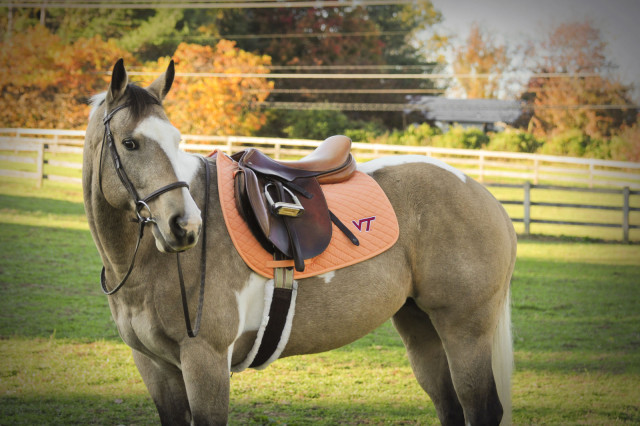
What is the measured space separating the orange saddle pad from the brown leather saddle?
0.12 ft

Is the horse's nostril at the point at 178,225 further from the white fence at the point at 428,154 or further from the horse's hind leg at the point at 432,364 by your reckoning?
the white fence at the point at 428,154

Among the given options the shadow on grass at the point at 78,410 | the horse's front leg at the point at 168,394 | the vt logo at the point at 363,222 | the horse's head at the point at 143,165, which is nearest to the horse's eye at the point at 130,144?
the horse's head at the point at 143,165

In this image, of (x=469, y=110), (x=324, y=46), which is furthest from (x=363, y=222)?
(x=469, y=110)

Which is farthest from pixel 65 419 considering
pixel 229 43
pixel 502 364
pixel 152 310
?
pixel 229 43

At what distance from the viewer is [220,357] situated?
2344 mm

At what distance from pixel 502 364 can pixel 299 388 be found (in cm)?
221

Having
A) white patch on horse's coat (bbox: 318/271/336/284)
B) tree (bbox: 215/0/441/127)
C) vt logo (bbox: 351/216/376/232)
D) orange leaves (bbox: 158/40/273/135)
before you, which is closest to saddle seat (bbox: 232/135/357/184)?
vt logo (bbox: 351/216/376/232)

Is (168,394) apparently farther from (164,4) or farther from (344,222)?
(164,4)

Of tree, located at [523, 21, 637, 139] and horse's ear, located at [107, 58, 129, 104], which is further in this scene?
tree, located at [523, 21, 637, 139]

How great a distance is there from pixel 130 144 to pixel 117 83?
0.24 m

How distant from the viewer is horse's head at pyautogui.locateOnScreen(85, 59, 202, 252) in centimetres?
206

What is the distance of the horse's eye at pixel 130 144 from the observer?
215 centimetres

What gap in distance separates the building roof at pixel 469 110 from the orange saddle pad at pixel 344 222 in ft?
107

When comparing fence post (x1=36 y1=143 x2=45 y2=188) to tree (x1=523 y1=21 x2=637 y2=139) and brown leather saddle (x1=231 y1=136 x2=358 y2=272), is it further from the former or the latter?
tree (x1=523 y1=21 x2=637 y2=139)
